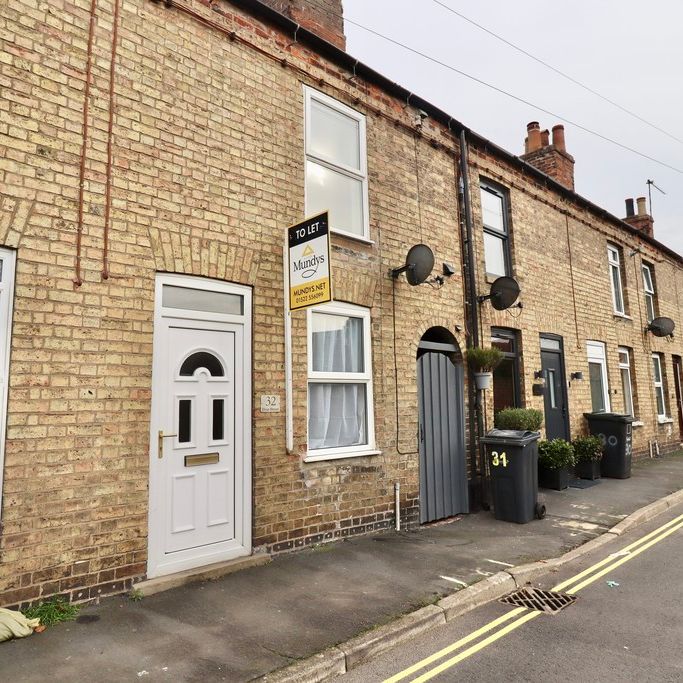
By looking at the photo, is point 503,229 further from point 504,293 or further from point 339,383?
point 339,383

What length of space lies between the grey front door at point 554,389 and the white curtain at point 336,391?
511 cm

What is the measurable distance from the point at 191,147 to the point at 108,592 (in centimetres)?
422

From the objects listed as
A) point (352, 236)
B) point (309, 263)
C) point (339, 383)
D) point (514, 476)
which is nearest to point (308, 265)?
point (309, 263)

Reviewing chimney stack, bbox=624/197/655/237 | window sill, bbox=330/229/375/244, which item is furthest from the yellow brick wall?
window sill, bbox=330/229/375/244

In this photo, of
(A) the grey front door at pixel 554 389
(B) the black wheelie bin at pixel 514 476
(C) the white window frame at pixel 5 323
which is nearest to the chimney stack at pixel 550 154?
(A) the grey front door at pixel 554 389

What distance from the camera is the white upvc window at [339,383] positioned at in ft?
20.3

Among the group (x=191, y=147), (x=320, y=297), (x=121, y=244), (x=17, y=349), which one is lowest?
(x=17, y=349)

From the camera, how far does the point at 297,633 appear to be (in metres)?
3.68

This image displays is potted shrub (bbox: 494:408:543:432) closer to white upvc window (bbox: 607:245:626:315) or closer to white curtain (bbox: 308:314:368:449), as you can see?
white curtain (bbox: 308:314:368:449)

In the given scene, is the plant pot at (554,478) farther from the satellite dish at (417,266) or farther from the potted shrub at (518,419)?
the satellite dish at (417,266)

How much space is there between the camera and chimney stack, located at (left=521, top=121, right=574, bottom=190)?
12.5 metres

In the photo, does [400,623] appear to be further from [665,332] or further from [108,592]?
[665,332]

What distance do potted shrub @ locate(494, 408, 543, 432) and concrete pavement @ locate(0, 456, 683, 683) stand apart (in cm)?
174

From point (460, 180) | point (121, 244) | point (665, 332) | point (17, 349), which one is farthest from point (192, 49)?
point (665, 332)
